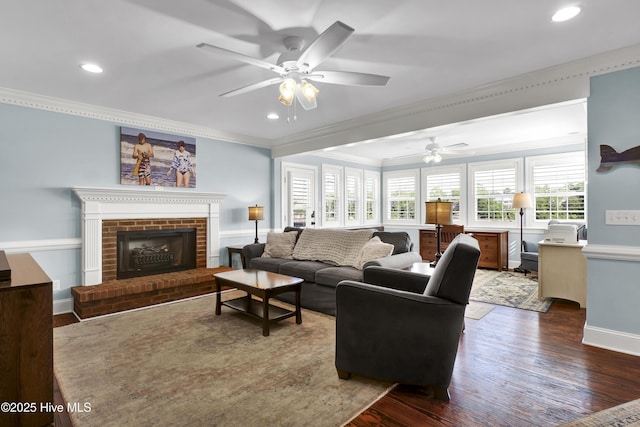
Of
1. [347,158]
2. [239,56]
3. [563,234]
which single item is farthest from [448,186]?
[239,56]

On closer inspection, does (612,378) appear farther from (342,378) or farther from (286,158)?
(286,158)

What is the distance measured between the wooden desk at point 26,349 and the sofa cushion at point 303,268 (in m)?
2.56

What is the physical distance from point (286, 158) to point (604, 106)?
465 cm

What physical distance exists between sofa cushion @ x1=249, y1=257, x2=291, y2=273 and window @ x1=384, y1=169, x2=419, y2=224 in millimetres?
4437

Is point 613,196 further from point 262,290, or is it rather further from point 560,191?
point 560,191

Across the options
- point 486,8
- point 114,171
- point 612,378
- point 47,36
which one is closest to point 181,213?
point 114,171

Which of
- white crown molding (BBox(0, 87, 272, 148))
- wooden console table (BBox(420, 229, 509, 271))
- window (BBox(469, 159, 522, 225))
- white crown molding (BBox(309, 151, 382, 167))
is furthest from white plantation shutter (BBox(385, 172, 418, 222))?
white crown molding (BBox(0, 87, 272, 148))

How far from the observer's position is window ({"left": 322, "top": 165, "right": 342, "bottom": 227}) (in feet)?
22.6

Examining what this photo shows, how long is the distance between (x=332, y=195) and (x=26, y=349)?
19.1 feet

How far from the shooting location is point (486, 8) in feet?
6.86

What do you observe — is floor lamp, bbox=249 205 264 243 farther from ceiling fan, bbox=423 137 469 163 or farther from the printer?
the printer

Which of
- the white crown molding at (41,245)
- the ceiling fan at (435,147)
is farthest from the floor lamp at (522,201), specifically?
the white crown molding at (41,245)

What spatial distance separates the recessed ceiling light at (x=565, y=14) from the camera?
2104mm

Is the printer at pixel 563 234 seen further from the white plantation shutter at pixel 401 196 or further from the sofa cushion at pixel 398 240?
the white plantation shutter at pixel 401 196
